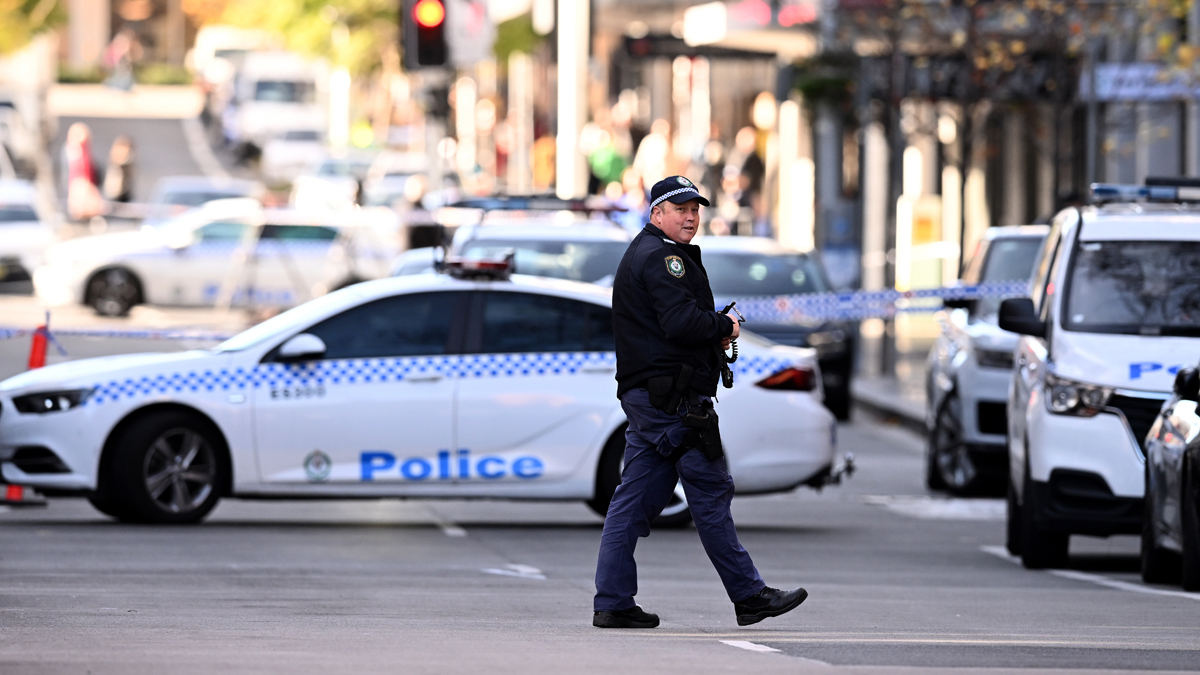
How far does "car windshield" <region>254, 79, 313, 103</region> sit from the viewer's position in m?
60.7

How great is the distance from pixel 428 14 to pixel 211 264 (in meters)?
9.25

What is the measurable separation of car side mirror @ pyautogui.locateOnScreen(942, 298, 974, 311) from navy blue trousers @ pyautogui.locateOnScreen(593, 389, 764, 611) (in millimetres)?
7772

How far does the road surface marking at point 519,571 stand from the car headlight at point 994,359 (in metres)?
4.88

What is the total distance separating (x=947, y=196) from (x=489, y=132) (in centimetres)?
2637

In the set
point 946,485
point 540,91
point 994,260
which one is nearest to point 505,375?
point 946,485

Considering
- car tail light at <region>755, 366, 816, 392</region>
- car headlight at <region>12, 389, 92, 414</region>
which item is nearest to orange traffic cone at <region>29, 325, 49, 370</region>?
car headlight at <region>12, 389, 92, 414</region>

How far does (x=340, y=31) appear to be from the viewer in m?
51.0

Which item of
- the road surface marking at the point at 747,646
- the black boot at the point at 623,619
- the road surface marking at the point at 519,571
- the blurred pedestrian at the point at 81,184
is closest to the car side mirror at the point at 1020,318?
the road surface marking at the point at 519,571

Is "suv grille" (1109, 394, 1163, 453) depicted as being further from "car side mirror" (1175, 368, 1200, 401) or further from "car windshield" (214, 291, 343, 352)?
"car windshield" (214, 291, 343, 352)

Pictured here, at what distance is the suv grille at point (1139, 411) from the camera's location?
37.2 feet

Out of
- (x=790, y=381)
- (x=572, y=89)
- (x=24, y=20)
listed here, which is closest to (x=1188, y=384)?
(x=790, y=381)

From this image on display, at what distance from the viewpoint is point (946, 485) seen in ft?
52.2

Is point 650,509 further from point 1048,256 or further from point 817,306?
point 817,306

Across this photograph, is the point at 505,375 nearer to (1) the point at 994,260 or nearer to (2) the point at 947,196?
(1) the point at 994,260
